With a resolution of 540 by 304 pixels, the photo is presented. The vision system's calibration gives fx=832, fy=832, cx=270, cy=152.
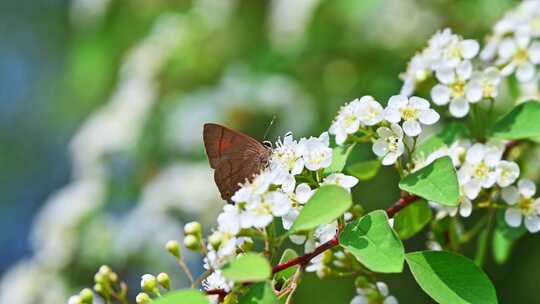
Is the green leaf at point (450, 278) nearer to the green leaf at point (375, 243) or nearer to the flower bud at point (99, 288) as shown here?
the green leaf at point (375, 243)

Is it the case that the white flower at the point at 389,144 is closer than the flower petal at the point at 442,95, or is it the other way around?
the white flower at the point at 389,144

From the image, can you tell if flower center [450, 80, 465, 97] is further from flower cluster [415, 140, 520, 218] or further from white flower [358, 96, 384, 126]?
white flower [358, 96, 384, 126]

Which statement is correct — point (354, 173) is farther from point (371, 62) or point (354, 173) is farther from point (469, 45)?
point (371, 62)

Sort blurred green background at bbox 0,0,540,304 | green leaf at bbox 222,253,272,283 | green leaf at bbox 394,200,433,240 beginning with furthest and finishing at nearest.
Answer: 1. blurred green background at bbox 0,0,540,304
2. green leaf at bbox 394,200,433,240
3. green leaf at bbox 222,253,272,283

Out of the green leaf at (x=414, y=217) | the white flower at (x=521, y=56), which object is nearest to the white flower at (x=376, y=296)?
the green leaf at (x=414, y=217)

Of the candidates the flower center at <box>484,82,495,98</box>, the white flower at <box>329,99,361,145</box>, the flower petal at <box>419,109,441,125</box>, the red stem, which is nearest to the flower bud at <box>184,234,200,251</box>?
the red stem

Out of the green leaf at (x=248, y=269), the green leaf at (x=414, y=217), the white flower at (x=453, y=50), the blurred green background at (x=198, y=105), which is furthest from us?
the blurred green background at (x=198, y=105)
